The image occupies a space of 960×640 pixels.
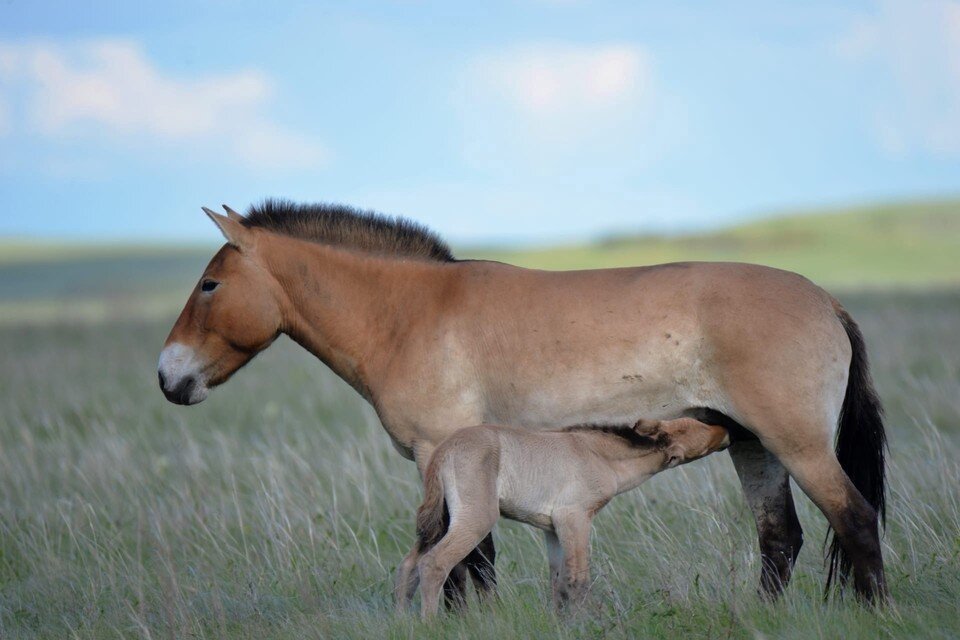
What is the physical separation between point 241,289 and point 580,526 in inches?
96.1

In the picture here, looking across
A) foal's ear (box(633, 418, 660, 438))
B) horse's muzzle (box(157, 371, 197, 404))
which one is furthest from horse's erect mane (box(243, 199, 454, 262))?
foal's ear (box(633, 418, 660, 438))

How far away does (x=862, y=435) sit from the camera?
231 inches

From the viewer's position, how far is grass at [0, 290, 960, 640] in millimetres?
5223

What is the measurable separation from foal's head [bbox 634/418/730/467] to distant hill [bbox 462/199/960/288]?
3681cm

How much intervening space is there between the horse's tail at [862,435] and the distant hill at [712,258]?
2899 centimetres

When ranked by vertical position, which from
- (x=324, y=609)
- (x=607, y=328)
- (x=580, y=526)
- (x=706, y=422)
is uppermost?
(x=607, y=328)

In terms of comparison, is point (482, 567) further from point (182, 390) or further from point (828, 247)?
point (828, 247)

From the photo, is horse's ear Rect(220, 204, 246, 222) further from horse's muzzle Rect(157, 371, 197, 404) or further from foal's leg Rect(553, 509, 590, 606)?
foal's leg Rect(553, 509, 590, 606)

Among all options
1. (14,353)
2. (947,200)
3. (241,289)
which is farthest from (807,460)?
(947,200)

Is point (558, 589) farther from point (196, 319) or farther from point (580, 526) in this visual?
point (196, 319)

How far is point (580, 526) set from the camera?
5.61 meters

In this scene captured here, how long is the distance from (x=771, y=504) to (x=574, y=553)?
1.38 meters

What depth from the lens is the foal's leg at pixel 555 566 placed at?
539cm

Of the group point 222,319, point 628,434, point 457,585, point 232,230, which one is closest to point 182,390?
point 222,319
